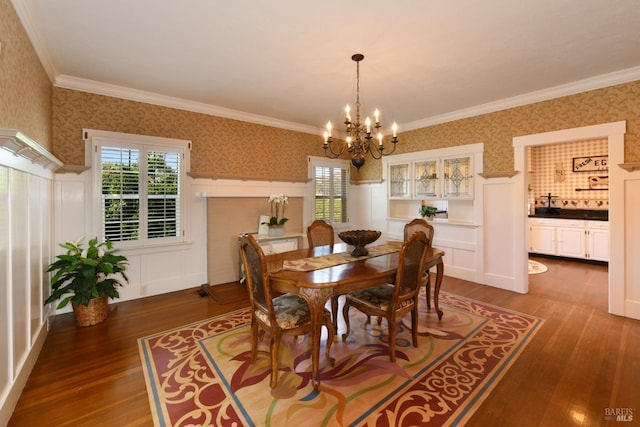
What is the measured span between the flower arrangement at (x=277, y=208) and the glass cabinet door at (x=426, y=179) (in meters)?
2.37

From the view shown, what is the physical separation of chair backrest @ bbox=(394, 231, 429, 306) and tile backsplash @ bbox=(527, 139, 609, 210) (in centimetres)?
533

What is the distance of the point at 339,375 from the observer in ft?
7.14

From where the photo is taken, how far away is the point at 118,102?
3.62 meters

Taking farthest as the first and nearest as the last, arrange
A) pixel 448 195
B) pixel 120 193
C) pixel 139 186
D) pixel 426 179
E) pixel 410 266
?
pixel 426 179
pixel 448 195
pixel 139 186
pixel 120 193
pixel 410 266

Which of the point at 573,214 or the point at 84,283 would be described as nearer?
the point at 84,283

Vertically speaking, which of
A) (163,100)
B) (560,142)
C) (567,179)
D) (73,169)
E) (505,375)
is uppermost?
(163,100)

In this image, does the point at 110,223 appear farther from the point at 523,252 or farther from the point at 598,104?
the point at 598,104

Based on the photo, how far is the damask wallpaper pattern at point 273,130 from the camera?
3.29 m

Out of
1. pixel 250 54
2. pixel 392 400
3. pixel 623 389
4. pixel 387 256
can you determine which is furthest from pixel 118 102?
pixel 623 389

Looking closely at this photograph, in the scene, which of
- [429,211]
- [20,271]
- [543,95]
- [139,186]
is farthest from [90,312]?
[543,95]

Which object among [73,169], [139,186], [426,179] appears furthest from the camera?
[426,179]

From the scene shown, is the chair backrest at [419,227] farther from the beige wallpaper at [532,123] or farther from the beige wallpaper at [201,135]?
the beige wallpaper at [201,135]

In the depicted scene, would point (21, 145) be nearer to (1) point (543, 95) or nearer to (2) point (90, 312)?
(2) point (90, 312)

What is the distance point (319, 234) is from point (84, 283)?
2.53 meters
